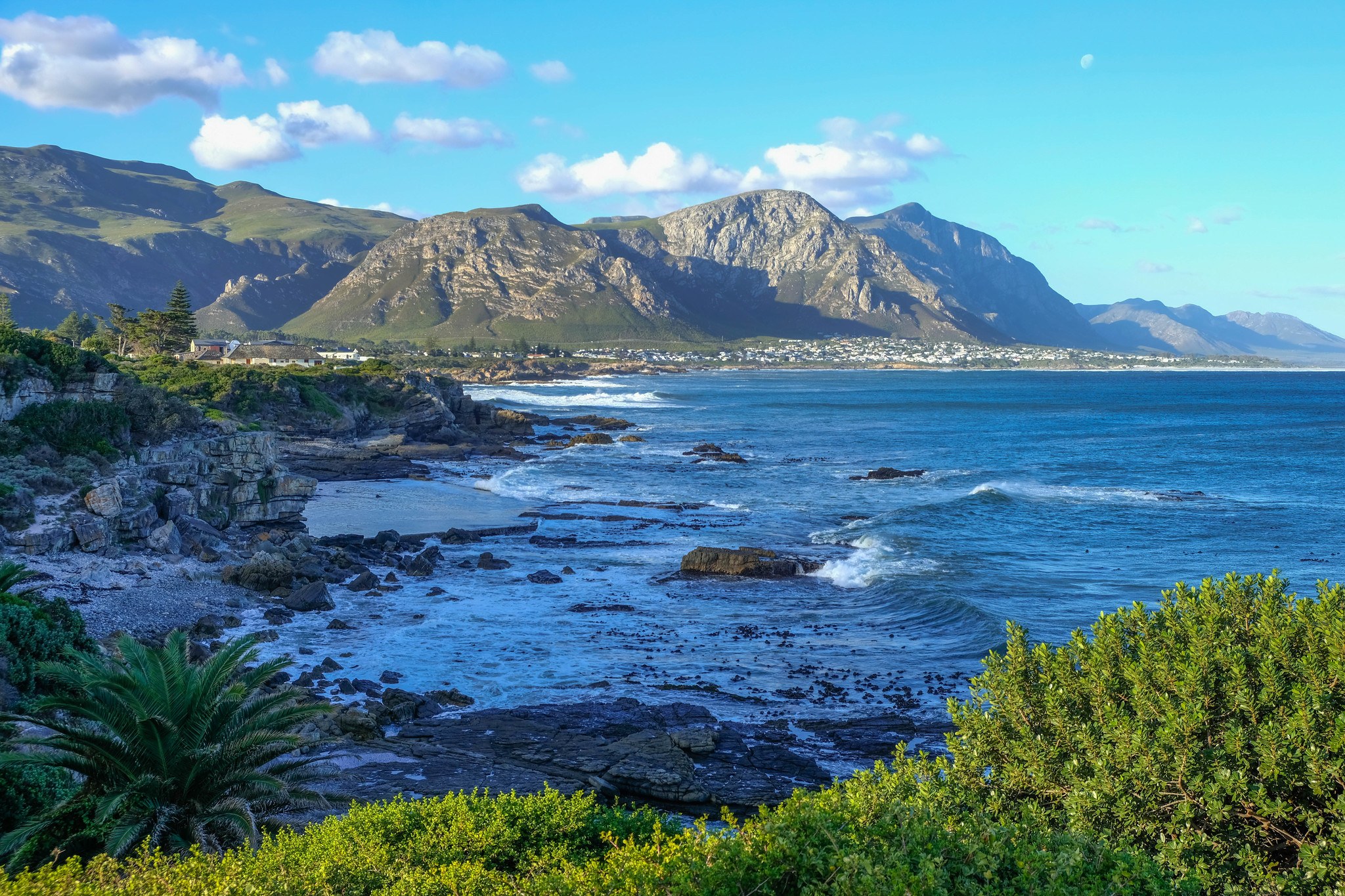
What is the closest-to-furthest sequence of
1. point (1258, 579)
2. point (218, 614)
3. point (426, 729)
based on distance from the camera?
point (1258, 579) → point (426, 729) → point (218, 614)

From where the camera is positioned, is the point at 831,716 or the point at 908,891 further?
the point at 831,716

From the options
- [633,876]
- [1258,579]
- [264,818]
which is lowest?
[264,818]

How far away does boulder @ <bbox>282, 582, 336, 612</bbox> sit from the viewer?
25094 millimetres

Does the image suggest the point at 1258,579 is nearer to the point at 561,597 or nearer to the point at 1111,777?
the point at 1111,777

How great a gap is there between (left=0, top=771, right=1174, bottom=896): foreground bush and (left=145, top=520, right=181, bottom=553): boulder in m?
20.5

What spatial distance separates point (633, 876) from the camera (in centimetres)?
707

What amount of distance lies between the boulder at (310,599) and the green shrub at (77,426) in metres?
9.63

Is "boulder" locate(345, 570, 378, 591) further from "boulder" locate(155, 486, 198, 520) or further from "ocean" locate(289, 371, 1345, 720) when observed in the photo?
"boulder" locate(155, 486, 198, 520)

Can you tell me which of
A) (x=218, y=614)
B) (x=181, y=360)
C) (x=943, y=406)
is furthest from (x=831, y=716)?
(x=943, y=406)

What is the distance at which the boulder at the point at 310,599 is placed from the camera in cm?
2509

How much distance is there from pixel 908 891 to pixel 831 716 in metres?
12.4

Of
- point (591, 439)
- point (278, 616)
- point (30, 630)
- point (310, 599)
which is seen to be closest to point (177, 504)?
point (310, 599)

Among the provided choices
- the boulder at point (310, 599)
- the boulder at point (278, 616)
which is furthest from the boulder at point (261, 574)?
the boulder at point (278, 616)

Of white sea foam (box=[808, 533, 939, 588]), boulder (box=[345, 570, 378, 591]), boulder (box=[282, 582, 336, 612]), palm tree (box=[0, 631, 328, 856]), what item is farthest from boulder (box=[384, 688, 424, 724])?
white sea foam (box=[808, 533, 939, 588])
